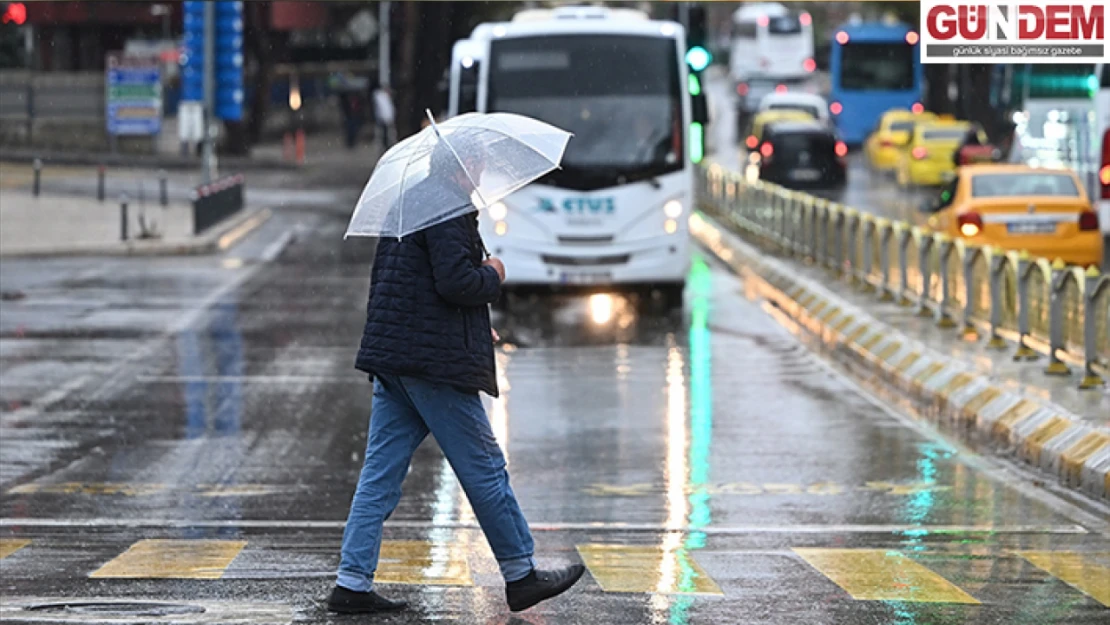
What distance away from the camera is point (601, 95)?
71.2ft

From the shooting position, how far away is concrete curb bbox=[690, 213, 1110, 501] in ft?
38.1

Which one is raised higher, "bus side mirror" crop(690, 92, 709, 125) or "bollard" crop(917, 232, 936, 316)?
"bus side mirror" crop(690, 92, 709, 125)

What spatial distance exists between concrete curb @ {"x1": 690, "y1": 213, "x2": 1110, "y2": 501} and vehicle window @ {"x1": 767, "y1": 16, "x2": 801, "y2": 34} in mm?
60920

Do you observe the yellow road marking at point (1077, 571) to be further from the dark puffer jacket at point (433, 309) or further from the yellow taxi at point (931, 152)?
the yellow taxi at point (931, 152)

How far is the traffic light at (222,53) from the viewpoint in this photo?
3762cm

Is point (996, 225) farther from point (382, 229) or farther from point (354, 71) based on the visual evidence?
point (354, 71)

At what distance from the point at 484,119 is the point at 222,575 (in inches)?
90.8

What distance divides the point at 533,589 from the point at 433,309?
1.11 m

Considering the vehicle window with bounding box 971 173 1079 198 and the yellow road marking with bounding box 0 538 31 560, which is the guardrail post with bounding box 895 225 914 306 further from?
the yellow road marking with bounding box 0 538 31 560

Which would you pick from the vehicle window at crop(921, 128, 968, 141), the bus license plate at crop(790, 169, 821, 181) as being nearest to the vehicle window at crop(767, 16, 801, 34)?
the vehicle window at crop(921, 128, 968, 141)

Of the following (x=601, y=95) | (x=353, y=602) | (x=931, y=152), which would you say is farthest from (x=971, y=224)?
(x=931, y=152)

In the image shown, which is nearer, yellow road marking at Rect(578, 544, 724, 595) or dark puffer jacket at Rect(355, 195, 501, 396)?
dark puffer jacket at Rect(355, 195, 501, 396)

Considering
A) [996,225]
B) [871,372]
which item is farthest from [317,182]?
[871,372]

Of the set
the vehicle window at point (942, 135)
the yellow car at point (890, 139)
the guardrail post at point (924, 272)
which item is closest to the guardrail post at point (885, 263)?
the guardrail post at point (924, 272)
